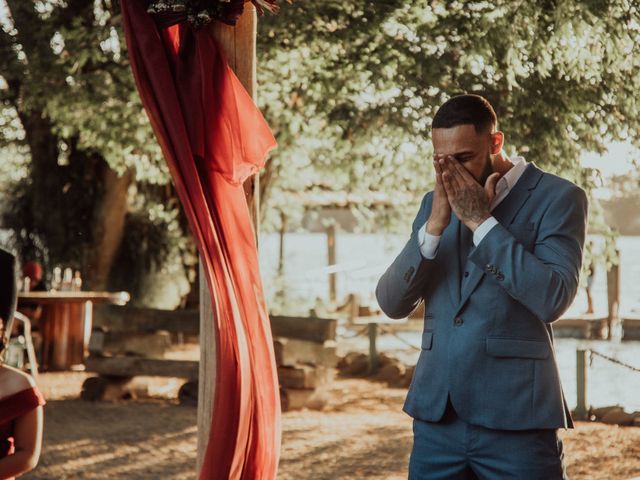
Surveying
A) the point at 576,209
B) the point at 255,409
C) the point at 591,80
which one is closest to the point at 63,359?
the point at 591,80

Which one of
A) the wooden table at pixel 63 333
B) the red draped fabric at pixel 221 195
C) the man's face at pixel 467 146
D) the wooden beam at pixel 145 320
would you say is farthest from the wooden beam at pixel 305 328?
the man's face at pixel 467 146

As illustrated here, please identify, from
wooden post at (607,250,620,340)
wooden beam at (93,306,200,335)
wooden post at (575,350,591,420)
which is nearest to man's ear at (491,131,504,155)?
wooden post at (575,350,591,420)

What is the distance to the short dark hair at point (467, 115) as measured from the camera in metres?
2.24

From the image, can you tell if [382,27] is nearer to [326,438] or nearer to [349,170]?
[349,170]

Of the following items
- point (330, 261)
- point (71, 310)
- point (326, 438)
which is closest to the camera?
point (326, 438)

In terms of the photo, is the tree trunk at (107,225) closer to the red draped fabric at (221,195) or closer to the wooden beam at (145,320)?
the wooden beam at (145,320)

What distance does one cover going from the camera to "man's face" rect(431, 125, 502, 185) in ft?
7.36

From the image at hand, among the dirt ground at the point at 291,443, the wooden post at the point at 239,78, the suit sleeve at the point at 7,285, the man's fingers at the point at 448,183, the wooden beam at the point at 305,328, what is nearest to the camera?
the man's fingers at the point at 448,183

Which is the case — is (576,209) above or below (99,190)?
below

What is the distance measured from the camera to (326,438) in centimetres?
745

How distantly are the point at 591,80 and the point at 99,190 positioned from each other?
7343 mm

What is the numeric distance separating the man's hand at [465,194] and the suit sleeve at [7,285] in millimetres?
1400

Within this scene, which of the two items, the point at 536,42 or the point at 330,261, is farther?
the point at 330,261

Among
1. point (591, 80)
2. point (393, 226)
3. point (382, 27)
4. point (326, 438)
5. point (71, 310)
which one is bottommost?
point (326, 438)
